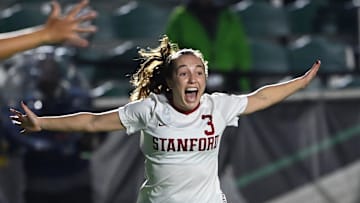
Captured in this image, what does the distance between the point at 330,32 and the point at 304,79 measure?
504 centimetres

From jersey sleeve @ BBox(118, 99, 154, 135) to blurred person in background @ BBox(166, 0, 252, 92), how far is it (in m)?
3.11

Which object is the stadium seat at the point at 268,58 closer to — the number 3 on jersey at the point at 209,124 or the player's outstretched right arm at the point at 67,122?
the number 3 on jersey at the point at 209,124

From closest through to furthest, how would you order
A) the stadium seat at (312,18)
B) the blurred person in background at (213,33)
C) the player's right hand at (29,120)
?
the player's right hand at (29,120), the blurred person in background at (213,33), the stadium seat at (312,18)

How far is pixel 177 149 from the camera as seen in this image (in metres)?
4.98

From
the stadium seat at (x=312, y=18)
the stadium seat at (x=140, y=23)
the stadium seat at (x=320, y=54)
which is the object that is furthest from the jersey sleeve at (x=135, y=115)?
the stadium seat at (x=312, y=18)

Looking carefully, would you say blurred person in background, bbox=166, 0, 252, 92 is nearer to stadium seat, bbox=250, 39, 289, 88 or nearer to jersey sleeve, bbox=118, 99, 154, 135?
stadium seat, bbox=250, 39, 289, 88

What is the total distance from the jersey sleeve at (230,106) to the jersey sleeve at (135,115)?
1.14 ft

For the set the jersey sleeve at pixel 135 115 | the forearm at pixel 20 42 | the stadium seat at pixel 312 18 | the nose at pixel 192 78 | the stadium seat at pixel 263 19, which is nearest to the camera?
the forearm at pixel 20 42

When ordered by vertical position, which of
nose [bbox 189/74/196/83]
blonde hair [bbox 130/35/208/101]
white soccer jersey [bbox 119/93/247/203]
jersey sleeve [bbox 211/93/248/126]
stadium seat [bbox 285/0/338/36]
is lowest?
white soccer jersey [bbox 119/93/247/203]

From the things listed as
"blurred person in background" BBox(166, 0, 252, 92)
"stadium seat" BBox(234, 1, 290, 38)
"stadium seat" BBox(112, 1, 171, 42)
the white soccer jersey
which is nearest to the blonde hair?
the white soccer jersey

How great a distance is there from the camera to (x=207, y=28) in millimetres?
8594

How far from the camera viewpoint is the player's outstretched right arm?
15.4ft

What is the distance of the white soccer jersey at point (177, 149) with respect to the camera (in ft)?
16.3

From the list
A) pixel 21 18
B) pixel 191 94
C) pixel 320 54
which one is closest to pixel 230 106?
pixel 191 94
